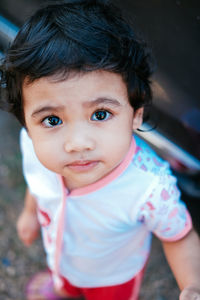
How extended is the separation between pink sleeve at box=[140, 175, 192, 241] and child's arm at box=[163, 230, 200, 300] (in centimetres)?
3

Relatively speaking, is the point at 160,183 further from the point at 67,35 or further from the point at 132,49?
the point at 67,35

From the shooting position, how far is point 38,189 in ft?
4.68

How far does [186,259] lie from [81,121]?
1.94 feet

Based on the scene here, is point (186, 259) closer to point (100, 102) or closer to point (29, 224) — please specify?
point (100, 102)

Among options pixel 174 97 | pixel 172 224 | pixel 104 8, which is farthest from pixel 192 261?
pixel 104 8

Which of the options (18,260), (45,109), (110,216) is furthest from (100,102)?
(18,260)

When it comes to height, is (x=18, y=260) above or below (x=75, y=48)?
below

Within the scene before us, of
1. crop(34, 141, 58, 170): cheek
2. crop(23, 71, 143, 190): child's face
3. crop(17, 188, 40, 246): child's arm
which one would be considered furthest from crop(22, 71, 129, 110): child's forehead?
crop(17, 188, 40, 246): child's arm

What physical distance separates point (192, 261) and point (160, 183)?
28 centimetres

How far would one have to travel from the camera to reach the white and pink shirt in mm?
1216

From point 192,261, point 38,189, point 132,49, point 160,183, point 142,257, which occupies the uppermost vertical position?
point 132,49

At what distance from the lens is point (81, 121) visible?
1.04 metres

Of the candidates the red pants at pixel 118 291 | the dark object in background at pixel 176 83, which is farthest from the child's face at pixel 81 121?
the red pants at pixel 118 291

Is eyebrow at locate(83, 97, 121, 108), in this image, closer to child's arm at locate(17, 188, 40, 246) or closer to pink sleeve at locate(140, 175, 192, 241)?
pink sleeve at locate(140, 175, 192, 241)
